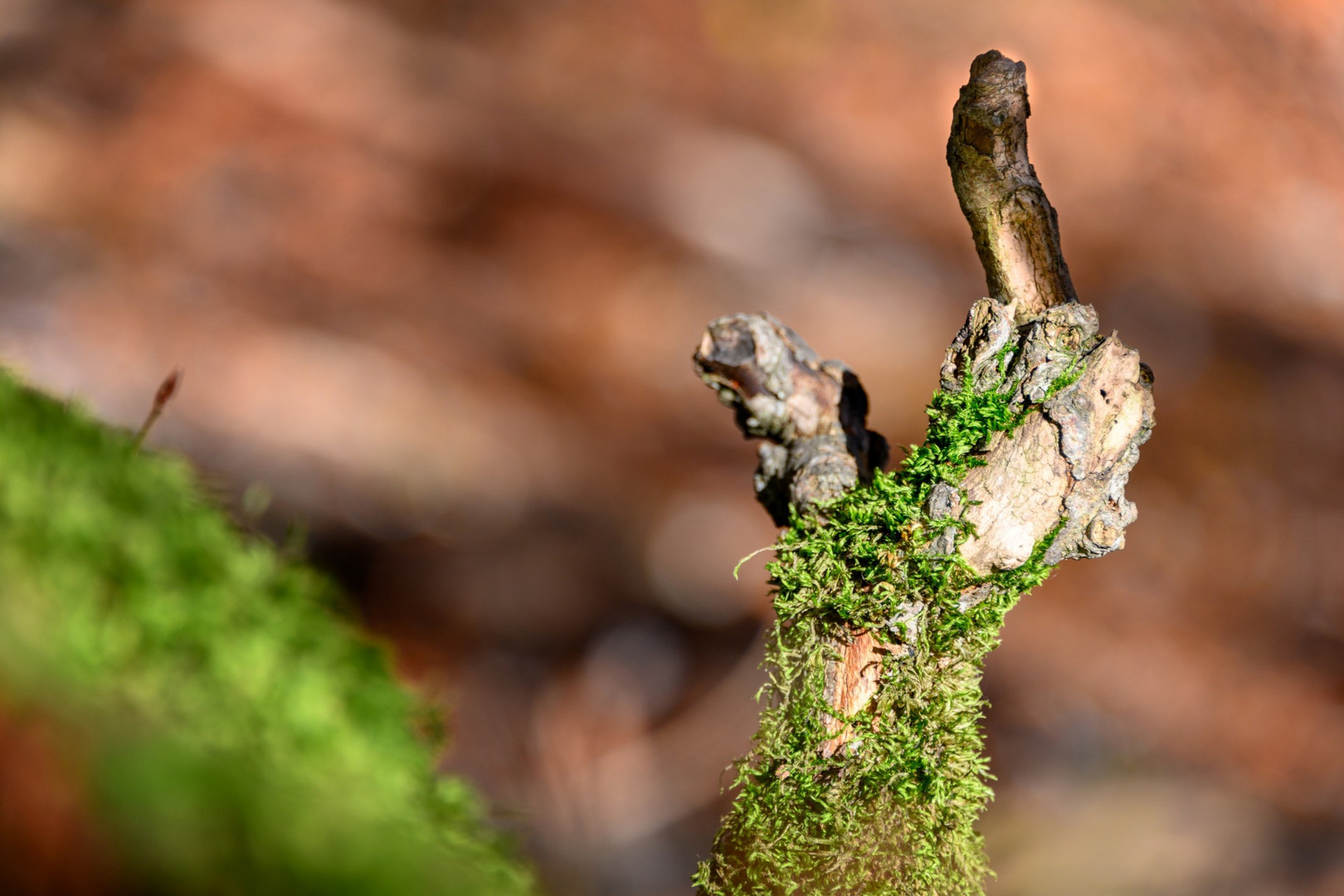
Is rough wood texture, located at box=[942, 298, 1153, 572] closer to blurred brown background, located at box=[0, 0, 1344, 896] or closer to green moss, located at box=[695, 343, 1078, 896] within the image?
green moss, located at box=[695, 343, 1078, 896]

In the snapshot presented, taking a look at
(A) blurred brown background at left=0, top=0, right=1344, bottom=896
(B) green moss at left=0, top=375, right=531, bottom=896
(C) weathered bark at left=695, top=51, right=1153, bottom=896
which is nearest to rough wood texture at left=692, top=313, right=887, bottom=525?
(C) weathered bark at left=695, top=51, right=1153, bottom=896

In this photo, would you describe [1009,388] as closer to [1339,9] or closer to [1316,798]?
[1316,798]

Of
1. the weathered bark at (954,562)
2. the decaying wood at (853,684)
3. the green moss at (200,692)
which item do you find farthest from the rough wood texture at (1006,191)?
the green moss at (200,692)

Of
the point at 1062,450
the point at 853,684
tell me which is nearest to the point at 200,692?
the point at 853,684

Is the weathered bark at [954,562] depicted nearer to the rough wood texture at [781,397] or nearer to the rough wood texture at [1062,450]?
the rough wood texture at [1062,450]

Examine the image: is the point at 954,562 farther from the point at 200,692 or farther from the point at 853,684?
the point at 200,692
